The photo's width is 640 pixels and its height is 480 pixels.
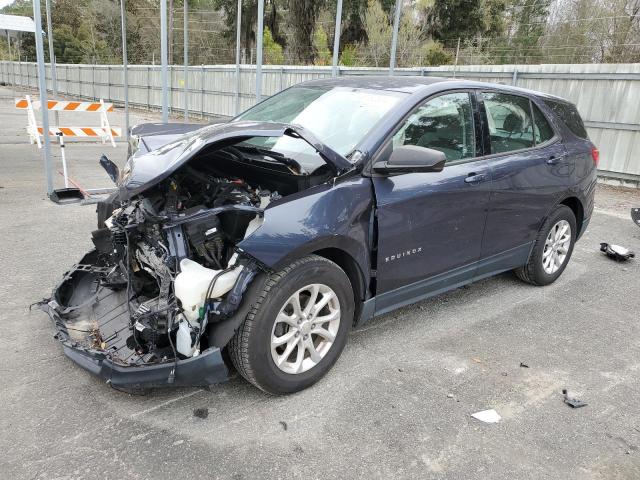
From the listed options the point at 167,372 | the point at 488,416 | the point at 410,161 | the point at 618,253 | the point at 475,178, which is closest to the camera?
the point at 167,372

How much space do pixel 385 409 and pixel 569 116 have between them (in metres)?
3.52

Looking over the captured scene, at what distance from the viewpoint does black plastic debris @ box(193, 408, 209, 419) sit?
2840 mm

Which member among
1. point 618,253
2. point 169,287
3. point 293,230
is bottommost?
point 618,253

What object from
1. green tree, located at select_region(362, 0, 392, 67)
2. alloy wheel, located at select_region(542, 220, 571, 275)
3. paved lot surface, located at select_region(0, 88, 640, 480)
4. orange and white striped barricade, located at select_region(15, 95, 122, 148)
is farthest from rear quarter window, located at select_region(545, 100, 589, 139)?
green tree, located at select_region(362, 0, 392, 67)

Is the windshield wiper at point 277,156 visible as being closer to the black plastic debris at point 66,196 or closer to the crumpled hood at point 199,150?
the crumpled hood at point 199,150

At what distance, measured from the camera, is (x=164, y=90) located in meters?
8.41

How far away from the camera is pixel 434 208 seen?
352 centimetres

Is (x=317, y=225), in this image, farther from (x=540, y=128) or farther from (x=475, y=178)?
(x=540, y=128)

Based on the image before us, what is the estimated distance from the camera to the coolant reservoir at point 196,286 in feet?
8.82

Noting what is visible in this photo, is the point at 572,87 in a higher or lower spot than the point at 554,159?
higher

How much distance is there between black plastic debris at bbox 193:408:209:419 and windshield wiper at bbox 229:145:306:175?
1.43 m

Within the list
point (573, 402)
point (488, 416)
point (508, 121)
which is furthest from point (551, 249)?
point (488, 416)

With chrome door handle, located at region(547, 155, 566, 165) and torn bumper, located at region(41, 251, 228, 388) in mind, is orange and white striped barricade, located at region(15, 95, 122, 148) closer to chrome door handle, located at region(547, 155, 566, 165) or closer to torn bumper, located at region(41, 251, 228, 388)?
torn bumper, located at region(41, 251, 228, 388)

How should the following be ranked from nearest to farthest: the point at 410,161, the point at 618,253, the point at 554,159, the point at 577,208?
1. the point at 410,161
2. the point at 554,159
3. the point at 577,208
4. the point at 618,253
